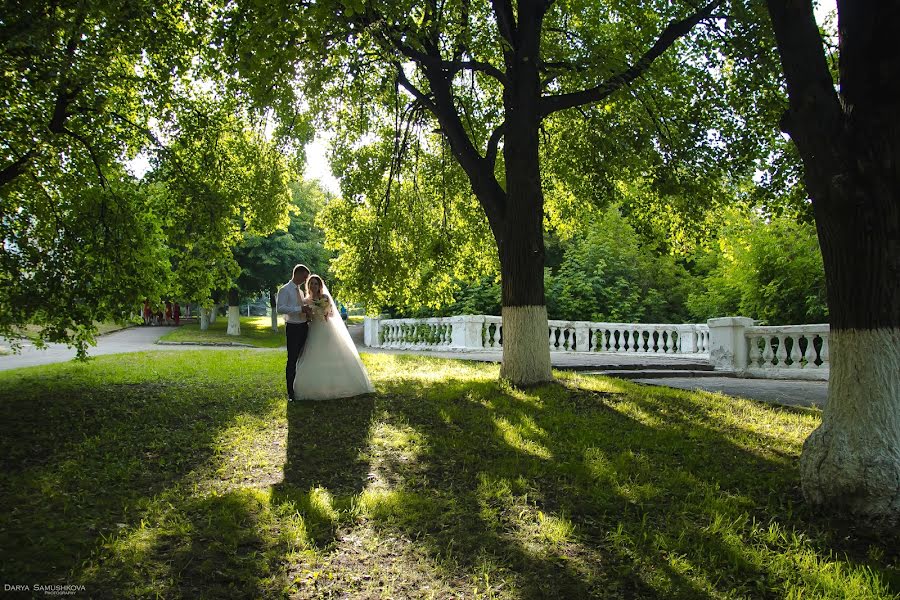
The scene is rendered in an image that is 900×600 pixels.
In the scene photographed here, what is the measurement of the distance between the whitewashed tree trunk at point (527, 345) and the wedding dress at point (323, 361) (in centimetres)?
260

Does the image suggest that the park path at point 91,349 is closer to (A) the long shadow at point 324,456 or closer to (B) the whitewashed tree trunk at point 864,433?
(A) the long shadow at point 324,456

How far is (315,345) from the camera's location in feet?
27.8

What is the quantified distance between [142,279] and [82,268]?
90cm

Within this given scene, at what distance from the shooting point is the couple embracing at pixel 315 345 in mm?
8438

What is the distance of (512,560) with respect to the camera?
13.2 ft

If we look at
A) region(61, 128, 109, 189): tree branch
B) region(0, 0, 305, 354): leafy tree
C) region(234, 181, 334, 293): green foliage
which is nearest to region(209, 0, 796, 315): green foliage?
region(0, 0, 305, 354): leafy tree

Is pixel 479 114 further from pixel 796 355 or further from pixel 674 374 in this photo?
pixel 796 355

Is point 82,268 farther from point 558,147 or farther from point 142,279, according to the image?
point 558,147

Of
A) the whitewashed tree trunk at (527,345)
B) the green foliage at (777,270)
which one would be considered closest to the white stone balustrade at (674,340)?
the green foliage at (777,270)

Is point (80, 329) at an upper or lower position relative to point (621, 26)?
lower

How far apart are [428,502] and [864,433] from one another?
3.44 meters

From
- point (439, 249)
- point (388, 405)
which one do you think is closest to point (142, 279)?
point (388, 405)

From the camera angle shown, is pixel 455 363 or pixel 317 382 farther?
pixel 455 363

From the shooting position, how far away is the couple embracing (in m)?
8.44
